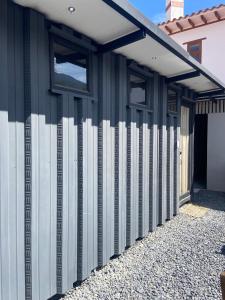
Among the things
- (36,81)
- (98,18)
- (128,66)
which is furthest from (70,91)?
(128,66)

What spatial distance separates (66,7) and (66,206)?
187 cm

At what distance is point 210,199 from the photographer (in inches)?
306

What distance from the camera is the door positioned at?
688 centimetres

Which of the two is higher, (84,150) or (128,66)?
(128,66)

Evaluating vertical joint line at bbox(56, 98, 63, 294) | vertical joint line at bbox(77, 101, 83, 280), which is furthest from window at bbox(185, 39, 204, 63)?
vertical joint line at bbox(56, 98, 63, 294)

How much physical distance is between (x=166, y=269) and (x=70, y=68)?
2.65 meters

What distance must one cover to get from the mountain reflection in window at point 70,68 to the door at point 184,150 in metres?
4.05

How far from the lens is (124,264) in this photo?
3.78 m

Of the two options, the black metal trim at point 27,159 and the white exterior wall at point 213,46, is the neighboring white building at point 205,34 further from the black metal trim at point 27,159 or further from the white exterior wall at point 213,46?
the black metal trim at point 27,159

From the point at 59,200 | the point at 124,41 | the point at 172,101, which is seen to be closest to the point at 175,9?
the point at 172,101

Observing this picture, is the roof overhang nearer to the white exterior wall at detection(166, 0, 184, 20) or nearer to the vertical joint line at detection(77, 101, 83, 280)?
the vertical joint line at detection(77, 101, 83, 280)

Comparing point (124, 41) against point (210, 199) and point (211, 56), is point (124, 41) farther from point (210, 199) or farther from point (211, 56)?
point (211, 56)

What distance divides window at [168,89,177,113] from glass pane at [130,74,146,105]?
1195 millimetres

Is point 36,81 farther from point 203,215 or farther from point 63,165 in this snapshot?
point 203,215
